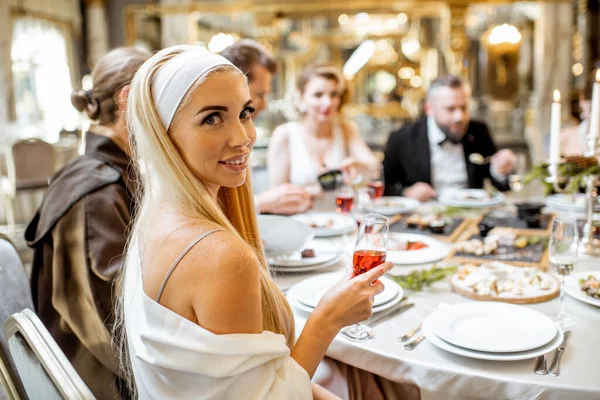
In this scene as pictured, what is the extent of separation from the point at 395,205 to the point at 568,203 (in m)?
0.80

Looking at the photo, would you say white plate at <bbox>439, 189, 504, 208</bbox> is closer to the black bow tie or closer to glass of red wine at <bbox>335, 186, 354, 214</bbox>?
the black bow tie

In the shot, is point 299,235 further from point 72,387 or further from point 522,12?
point 522,12

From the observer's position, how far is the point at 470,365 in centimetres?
109

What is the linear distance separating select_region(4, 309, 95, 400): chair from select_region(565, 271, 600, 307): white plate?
115 cm

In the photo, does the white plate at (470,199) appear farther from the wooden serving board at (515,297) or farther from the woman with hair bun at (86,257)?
the woman with hair bun at (86,257)

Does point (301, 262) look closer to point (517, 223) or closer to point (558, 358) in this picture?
point (558, 358)

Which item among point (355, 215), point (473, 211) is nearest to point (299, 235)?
point (355, 215)

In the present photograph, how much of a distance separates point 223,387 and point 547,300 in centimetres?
92

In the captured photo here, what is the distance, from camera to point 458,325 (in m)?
1.22

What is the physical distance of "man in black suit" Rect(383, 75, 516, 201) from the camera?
129 inches

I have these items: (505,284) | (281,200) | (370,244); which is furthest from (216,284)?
(281,200)

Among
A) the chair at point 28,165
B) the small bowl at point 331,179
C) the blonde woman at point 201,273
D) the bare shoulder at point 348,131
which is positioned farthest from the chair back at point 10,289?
the chair at point 28,165

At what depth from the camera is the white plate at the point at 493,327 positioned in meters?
1.10

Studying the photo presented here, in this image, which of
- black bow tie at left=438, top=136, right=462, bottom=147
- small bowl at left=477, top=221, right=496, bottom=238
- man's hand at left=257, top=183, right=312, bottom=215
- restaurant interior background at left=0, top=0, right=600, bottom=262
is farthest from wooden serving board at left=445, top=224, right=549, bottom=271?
restaurant interior background at left=0, top=0, right=600, bottom=262
